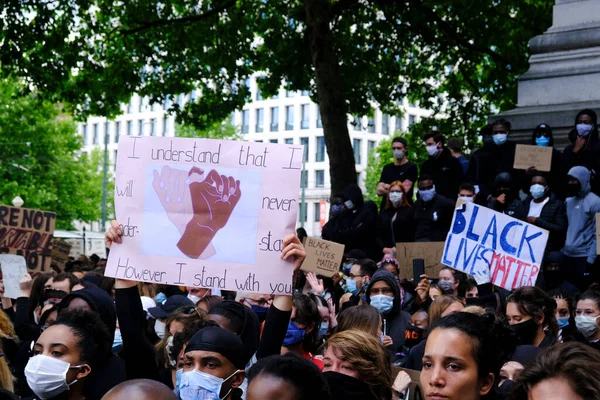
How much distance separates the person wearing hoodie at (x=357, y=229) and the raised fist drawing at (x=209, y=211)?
7.22 metres

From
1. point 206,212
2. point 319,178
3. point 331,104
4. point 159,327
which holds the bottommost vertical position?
point 319,178

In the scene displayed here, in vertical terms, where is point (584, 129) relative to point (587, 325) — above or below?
above

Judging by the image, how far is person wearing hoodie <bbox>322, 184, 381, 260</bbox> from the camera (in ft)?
41.1

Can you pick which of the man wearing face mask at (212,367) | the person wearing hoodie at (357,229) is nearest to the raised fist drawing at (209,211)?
the man wearing face mask at (212,367)

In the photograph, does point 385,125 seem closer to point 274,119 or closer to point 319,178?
point 319,178

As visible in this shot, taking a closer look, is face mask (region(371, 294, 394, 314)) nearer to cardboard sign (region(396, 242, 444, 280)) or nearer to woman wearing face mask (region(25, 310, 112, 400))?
cardboard sign (region(396, 242, 444, 280))

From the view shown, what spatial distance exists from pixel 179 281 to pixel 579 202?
19.8ft

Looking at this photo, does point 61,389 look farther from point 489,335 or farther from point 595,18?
point 595,18

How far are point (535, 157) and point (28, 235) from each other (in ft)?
19.2

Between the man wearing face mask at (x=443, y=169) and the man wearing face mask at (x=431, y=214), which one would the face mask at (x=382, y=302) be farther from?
the man wearing face mask at (x=443, y=169)

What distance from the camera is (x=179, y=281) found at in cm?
518

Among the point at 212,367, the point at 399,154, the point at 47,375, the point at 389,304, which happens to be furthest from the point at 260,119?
the point at 212,367

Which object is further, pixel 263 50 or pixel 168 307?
pixel 263 50

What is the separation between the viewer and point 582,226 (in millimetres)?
9953
